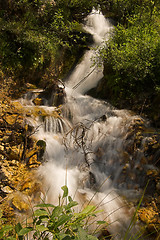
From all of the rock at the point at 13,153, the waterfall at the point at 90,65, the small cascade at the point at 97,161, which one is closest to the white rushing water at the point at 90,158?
Result: the small cascade at the point at 97,161

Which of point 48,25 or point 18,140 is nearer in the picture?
point 18,140

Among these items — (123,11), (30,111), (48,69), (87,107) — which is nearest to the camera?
(30,111)

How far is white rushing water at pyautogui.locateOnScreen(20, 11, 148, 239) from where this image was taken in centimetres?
393

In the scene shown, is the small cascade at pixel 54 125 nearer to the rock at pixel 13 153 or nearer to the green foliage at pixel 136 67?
the rock at pixel 13 153

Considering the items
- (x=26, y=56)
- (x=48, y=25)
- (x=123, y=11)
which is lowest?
(x=26, y=56)

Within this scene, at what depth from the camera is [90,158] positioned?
17.7 feet

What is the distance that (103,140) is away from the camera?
5.73 meters

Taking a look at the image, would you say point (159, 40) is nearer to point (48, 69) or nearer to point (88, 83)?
point (88, 83)

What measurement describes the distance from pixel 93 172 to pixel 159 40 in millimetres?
5339

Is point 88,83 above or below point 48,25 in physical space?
below

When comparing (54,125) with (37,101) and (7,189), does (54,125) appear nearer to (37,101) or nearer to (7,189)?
(37,101)

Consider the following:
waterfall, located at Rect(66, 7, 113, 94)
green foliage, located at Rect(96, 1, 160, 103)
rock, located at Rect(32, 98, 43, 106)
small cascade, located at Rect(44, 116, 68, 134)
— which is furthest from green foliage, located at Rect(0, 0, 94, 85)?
small cascade, located at Rect(44, 116, 68, 134)

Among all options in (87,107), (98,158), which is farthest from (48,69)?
(98,158)

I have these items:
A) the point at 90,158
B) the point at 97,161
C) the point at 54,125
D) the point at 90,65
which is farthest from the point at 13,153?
the point at 90,65
